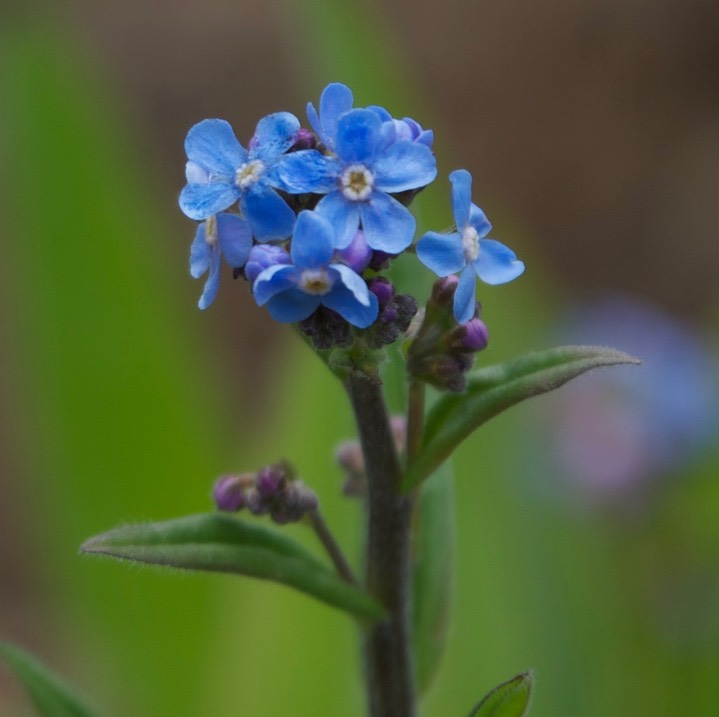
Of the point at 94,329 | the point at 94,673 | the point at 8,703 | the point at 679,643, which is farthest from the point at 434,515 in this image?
the point at 8,703

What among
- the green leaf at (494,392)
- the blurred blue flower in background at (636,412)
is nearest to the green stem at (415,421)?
the green leaf at (494,392)

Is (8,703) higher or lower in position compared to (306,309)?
lower

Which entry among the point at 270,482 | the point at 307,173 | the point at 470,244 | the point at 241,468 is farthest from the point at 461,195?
the point at 241,468

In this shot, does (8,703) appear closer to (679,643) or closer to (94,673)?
(94,673)

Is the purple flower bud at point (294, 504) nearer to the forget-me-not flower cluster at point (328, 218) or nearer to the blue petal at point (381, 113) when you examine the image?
the forget-me-not flower cluster at point (328, 218)

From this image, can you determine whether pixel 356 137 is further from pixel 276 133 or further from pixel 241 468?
pixel 241 468

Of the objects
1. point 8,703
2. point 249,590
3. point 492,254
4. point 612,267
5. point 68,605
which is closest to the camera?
point 492,254

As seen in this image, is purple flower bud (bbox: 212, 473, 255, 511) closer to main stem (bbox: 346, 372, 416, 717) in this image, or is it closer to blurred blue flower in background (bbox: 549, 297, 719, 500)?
main stem (bbox: 346, 372, 416, 717)
